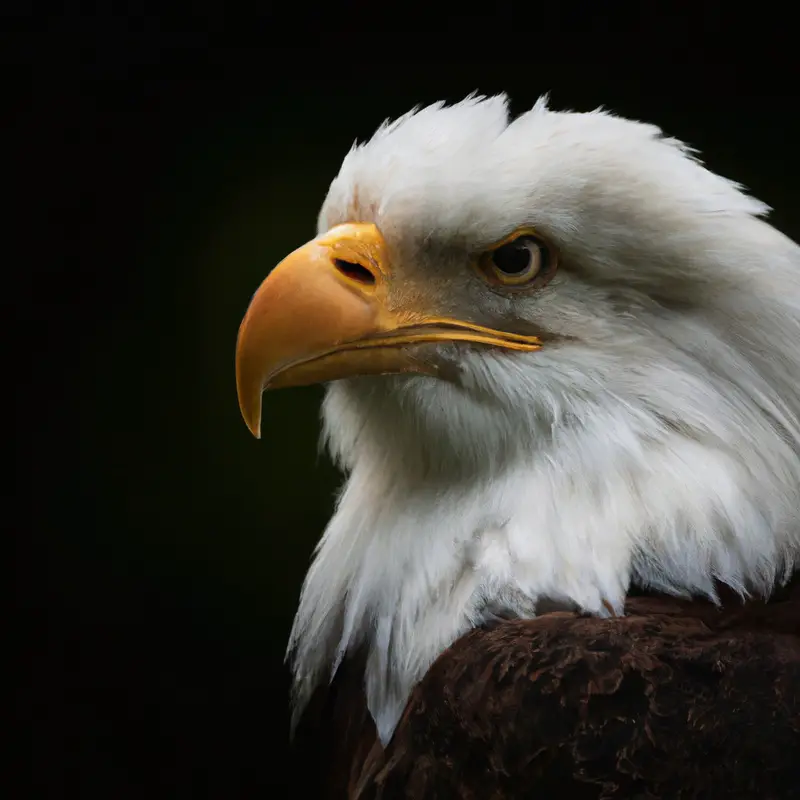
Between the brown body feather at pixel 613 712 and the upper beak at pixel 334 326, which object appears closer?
the brown body feather at pixel 613 712

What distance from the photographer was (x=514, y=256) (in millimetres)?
1456

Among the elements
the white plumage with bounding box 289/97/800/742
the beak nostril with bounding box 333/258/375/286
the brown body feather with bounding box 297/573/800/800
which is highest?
the beak nostril with bounding box 333/258/375/286

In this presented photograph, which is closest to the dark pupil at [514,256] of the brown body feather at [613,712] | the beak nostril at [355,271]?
the beak nostril at [355,271]

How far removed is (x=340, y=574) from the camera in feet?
5.45

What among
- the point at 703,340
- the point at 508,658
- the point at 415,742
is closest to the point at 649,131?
the point at 703,340

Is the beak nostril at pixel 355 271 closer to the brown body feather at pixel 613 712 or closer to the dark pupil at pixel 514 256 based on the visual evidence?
the dark pupil at pixel 514 256

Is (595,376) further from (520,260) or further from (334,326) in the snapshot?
(334,326)

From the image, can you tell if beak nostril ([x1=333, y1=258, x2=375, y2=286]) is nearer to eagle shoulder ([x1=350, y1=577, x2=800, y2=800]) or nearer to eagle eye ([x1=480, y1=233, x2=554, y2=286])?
eagle eye ([x1=480, y1=233, x2=554, y2=286])

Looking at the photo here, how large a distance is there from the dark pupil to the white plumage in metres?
0.03

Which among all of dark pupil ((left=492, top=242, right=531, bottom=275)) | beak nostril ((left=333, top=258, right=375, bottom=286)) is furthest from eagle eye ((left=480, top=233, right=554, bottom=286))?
beak nostril ((left=333, top=258, right=375, bottom=286))

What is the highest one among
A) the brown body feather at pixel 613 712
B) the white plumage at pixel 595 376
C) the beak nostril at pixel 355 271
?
the beak nostril at pixel 355 271

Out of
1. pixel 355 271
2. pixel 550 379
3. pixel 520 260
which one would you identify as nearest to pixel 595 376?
pixel 550 379

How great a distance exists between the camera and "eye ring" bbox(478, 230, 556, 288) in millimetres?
1449

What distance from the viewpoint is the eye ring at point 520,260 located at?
4.75 ft
